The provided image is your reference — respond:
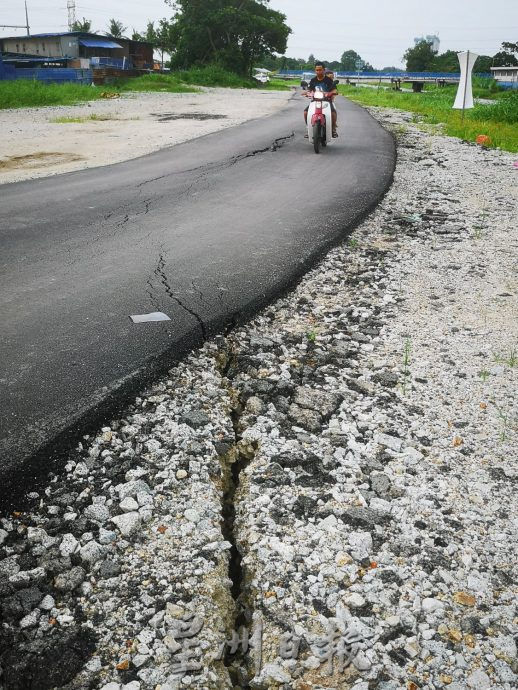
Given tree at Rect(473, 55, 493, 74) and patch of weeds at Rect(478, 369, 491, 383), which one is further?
tree at Rect(473, 55, 493, 74)

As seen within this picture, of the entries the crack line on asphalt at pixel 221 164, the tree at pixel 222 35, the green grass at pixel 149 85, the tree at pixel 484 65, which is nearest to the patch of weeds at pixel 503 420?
the crack line on asphalt at pixel 221 164

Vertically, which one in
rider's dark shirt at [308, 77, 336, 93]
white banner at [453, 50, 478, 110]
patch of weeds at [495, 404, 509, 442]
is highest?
white banner at [453, 50, 478, 110]

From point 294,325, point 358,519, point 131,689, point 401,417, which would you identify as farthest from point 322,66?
point 131,689

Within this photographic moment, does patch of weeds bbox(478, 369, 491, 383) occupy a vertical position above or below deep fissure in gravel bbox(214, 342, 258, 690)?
above

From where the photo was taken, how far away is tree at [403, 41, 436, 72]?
78625 millimetres

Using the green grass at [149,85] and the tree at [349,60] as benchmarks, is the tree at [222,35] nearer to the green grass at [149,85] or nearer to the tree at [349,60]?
the green grass at [149,85]

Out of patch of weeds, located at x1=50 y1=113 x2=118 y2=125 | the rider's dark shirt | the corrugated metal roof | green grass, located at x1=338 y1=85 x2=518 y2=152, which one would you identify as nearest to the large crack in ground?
the rider's dark shirt

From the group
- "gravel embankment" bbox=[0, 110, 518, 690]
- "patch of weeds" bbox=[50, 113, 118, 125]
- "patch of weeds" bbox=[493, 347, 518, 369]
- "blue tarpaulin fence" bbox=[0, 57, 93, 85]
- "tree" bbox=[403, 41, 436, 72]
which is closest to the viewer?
"gravel embankment" bbox=[0, 110, 518, 690]

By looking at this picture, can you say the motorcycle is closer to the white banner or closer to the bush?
the white banner

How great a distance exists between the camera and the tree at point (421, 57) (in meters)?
78.6

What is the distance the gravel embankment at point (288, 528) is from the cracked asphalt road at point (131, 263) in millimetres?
221

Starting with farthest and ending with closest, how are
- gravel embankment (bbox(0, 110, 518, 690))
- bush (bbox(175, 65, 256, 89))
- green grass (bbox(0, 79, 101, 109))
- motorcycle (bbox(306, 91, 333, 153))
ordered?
bush (bbox(175, 65, 256, 89)) < green grass (bbox(0, 79, 101, 109)) < motorcycle (bbox(306, 91, 333, 153)) < gravel embankment (bbox(0, 110, 518, 690))

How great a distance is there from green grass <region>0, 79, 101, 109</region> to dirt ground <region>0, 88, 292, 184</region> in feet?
3.86

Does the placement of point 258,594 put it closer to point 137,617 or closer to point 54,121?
point 137,617
